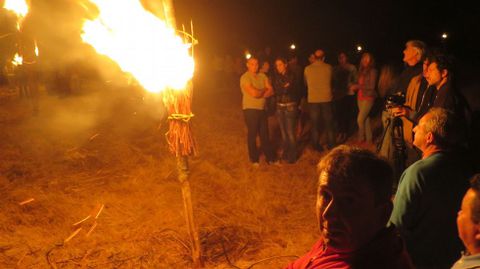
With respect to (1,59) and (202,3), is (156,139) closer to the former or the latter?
(1,59)

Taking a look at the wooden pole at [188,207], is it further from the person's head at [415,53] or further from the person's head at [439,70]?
the person's head at [415,53]

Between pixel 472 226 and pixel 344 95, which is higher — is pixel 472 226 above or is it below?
below

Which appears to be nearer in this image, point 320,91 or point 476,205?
point 476,205

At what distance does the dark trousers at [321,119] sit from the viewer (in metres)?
7.59

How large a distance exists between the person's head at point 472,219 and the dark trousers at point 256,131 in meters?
5.31

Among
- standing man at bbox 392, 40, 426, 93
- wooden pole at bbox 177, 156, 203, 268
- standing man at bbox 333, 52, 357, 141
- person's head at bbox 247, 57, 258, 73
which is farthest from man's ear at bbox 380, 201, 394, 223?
standing man at bbox 333, 52, 357, 141

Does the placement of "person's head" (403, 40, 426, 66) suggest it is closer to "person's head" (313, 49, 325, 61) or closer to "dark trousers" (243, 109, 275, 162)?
"person's head" (313, 49, 325, 61)

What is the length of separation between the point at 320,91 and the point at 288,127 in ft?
3.17

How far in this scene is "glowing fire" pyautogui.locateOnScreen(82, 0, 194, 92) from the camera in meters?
3.71

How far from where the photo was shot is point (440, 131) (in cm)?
252

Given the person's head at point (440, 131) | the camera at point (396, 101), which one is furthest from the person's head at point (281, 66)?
the person's head at point (440, 131)

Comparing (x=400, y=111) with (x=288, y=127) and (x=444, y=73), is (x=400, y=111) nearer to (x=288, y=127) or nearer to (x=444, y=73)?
(x=444, y=73)

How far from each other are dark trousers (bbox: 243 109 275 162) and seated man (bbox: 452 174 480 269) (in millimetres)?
5317

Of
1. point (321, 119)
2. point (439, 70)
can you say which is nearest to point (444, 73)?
point (439, 70)
